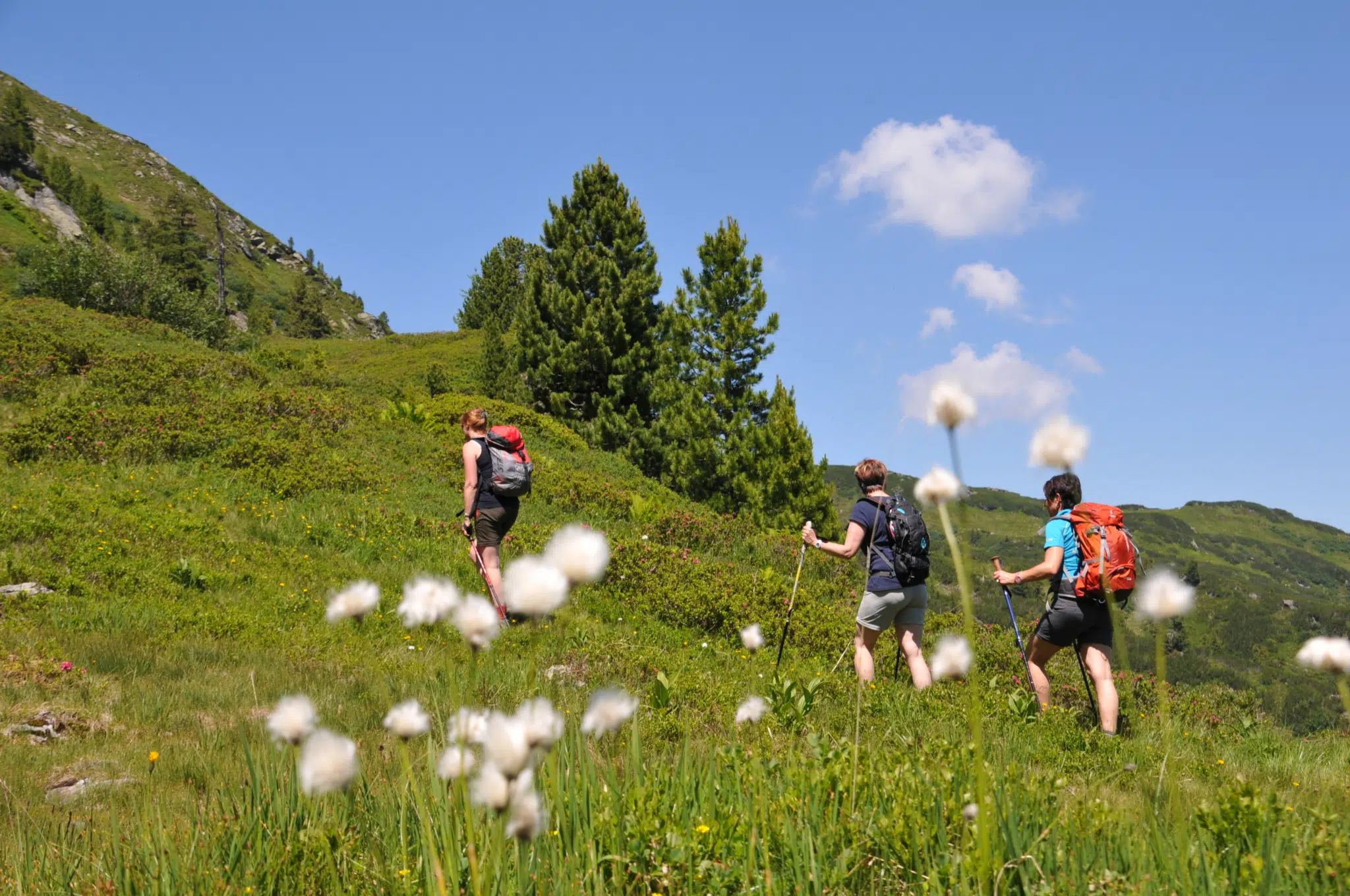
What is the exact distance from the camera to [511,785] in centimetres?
104

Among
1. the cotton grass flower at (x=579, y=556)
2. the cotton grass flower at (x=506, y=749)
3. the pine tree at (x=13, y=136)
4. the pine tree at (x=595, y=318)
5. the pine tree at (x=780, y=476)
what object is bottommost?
the cotton grass flower at (x=506, y=749)

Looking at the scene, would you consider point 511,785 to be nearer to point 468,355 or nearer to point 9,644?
point 9,644

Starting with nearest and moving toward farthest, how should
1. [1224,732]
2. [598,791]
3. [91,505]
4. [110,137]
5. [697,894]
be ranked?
1. [697,894]
2. [598,791]
3. [1224,732]
4. [91,505]
5. [110,137]

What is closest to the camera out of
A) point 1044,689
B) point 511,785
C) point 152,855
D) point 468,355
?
point 511,785

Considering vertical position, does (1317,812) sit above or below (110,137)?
below

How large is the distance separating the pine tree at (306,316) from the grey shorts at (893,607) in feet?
275

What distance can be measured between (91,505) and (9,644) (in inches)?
206

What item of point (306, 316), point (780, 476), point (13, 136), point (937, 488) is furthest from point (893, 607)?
point (13, 136)

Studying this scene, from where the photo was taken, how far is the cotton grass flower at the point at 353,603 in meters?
1.43

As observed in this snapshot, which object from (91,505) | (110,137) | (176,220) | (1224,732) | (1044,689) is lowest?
(1224,732)

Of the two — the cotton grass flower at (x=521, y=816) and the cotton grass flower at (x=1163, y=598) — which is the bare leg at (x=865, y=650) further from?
the cotton grass flower at (x=521, y=816)

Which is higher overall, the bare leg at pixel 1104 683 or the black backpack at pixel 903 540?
the black backpack at pixel 903 540

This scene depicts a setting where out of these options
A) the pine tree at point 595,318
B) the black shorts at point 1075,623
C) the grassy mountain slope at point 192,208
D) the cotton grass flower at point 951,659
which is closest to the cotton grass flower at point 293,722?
the cotton grass flower at point 951,659

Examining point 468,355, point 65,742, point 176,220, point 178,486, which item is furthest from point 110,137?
point 65,742
